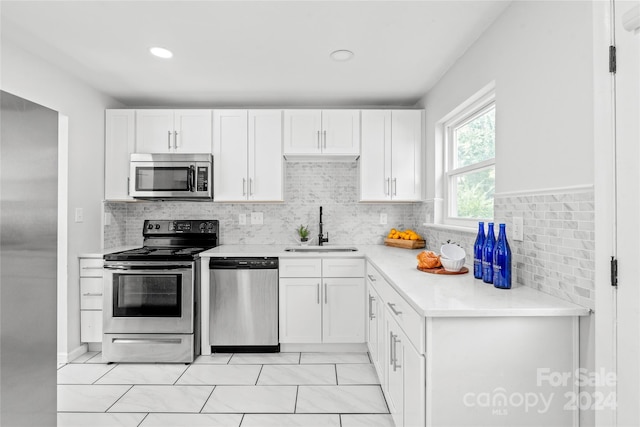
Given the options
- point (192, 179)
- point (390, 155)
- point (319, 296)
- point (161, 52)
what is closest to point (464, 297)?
point (319, 296)

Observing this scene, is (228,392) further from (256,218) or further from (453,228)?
(453,228)

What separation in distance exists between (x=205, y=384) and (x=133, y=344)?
820 mm

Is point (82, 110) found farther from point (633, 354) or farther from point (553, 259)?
point (633, 354)

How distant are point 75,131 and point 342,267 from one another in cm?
257

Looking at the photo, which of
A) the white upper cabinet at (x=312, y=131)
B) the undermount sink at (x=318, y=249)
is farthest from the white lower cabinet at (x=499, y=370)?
the white upper cabinet at (x=312, y=131)

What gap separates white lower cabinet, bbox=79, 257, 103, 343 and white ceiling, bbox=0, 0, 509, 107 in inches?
64.1

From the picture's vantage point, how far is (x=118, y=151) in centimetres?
339

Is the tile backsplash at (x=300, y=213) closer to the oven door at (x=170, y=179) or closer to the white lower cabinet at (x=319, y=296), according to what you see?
the oven door at (x=170, y=179)

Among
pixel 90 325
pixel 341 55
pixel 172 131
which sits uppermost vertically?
pixel 341 55

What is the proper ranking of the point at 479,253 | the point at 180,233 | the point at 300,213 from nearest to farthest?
the point at 479,253 → the point at 180,233 → the point at 300,213

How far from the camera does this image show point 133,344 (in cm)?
289

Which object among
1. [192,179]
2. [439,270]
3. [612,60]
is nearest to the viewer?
[612,60]

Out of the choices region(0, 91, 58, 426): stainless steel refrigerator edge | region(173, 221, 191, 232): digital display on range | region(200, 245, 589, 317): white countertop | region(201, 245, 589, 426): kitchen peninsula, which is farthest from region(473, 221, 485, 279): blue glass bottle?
region(173, 221, 191, 232): digital display on range

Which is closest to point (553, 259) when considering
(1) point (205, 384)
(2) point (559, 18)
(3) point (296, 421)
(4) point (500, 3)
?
(2) point (559, 18)
